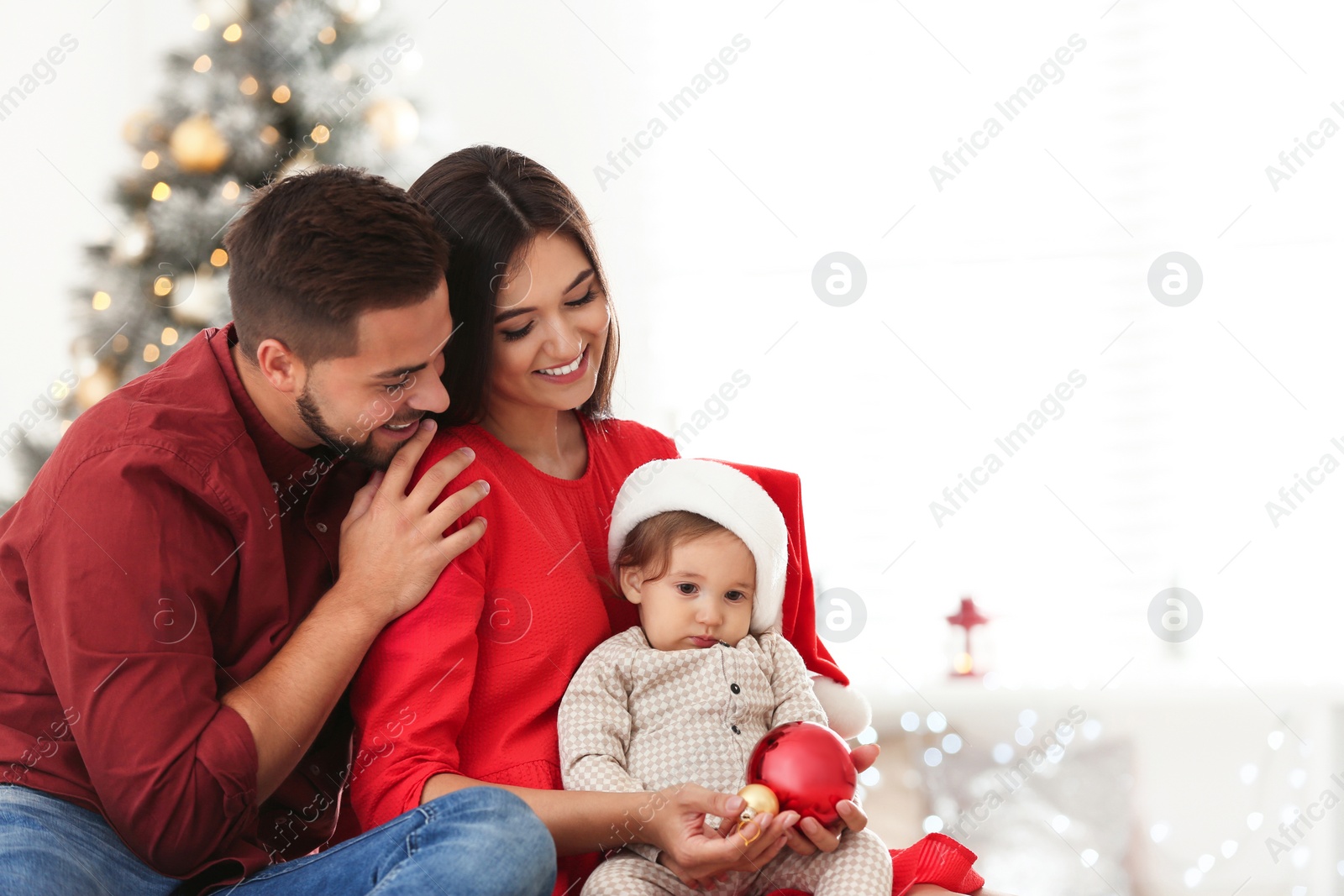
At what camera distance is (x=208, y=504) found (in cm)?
138

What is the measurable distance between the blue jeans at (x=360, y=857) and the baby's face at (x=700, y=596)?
36cm

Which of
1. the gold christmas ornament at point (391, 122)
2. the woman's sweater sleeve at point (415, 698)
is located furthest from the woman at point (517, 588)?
the gold christmas ornament at point (391, 122)

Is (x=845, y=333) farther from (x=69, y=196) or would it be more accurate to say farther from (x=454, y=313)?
(x=69, y=196)

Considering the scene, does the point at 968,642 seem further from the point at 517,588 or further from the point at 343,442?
the point at 343,442

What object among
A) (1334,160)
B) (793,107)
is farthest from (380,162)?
(1334,160)

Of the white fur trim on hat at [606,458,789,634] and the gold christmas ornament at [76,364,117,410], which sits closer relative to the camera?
the white fur trim on hat at [606,458,789,634]

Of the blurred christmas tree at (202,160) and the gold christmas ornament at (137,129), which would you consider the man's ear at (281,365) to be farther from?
the gold christmas ornament at (137,129)

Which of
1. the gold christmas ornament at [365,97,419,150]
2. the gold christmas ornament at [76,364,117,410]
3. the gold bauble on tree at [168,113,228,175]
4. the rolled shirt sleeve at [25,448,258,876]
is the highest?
the gold christmas ornament at [365,97,419,150]

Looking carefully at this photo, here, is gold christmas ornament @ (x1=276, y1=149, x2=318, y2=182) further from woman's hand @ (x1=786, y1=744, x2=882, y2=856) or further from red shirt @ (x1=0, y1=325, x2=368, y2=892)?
woman's hand @ (x1=786, y1=744, x2=882, y2=856)

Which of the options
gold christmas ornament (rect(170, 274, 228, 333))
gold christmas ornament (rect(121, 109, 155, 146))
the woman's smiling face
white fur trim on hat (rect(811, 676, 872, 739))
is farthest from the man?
gold christmas ornament (rect(121, 109, 155, 146))

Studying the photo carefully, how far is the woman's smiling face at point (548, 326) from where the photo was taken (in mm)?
1581

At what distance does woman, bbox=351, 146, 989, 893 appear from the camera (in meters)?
1.38

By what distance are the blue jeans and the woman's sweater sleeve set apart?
3.5 inches

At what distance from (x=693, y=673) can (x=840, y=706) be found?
0.37m
